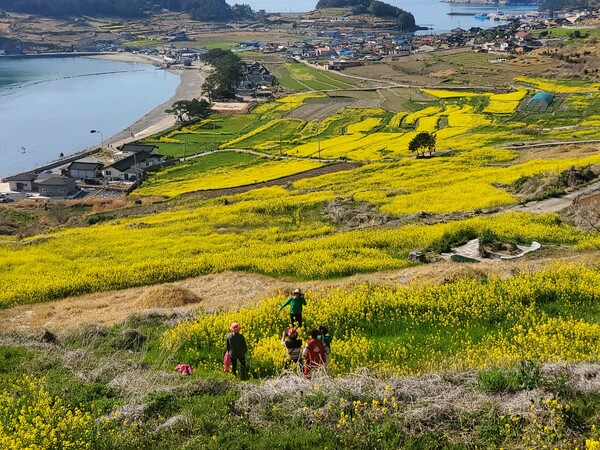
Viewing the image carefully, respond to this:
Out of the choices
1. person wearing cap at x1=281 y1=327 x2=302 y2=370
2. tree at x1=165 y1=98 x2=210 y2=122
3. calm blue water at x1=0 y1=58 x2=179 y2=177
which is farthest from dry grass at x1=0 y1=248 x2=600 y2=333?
tree at x1=165 y1=98 x2=210 y2=122

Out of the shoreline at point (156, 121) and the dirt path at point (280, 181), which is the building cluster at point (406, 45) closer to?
the shoreline at point (156, 121)

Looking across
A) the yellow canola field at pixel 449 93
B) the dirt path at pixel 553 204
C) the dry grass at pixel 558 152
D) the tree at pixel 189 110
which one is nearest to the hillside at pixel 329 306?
the dirt path at pixel 553 204

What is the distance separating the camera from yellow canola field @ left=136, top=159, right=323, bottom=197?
50.7 metres

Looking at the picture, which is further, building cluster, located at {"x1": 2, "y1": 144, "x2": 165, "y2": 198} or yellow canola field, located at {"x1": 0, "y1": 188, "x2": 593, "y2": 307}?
building cluster, located at {"x1": 2, "y1": 144, "x2": 165, "y2": 198}

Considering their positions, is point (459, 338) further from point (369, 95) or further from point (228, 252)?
point (369, 95)

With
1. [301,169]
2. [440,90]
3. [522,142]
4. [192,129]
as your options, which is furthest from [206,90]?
[522,142]

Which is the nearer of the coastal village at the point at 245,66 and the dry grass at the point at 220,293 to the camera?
the dry grass at the point at 220,293

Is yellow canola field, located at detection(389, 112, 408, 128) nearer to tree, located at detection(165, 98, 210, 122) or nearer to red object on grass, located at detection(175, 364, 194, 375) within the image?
tree, located at detection(165, 98, 210, 122)

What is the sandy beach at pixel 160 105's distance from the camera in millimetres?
86562

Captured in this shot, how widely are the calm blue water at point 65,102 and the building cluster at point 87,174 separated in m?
10.7

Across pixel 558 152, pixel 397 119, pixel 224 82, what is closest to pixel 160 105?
pixel 224 82

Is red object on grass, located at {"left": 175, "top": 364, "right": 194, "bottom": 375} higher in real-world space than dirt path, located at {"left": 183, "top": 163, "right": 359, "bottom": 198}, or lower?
higher

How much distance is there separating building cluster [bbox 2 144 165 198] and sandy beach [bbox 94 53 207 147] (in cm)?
1378

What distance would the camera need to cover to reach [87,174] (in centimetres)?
6450
